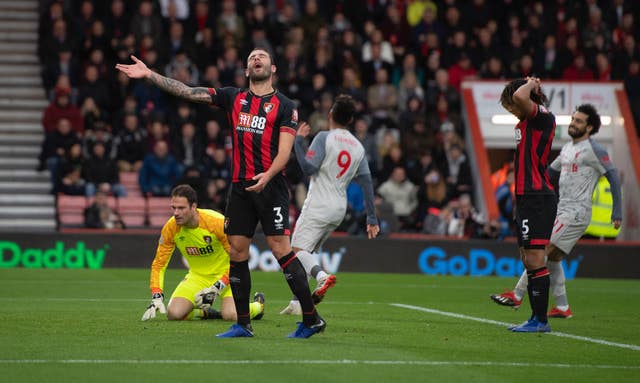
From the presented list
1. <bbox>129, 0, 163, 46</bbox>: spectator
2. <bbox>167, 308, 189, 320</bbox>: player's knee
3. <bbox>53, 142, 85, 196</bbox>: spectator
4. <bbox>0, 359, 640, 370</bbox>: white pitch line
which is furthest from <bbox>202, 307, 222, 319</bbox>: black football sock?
<bbox>129, 0, 163, 46</bbox>: spectator

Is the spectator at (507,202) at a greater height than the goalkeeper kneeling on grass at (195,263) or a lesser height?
lesser

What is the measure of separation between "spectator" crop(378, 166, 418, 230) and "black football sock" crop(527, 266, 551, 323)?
12.2 m

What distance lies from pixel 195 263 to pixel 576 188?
433cm

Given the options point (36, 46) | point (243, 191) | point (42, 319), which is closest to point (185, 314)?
point (42, 319)

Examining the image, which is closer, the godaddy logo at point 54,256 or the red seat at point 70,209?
the godaddy logo at point 54,256

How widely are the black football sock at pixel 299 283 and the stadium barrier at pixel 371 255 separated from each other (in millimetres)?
11082

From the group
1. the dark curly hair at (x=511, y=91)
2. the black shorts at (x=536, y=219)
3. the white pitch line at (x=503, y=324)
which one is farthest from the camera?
the black shorts at (x=536, y=219)

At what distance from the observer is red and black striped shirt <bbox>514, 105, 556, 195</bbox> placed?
34.7ft

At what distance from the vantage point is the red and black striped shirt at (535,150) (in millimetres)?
10578

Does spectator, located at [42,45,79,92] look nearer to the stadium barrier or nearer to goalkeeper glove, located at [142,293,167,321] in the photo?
the stadium barrier

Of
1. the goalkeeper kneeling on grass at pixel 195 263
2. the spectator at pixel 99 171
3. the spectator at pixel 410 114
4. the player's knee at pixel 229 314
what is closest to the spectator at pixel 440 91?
the spectator at pixel 410 114

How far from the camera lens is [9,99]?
25.5 meters

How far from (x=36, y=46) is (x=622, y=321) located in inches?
701

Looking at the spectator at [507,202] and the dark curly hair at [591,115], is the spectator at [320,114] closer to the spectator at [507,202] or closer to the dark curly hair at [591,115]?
the spectator at [507,202]
